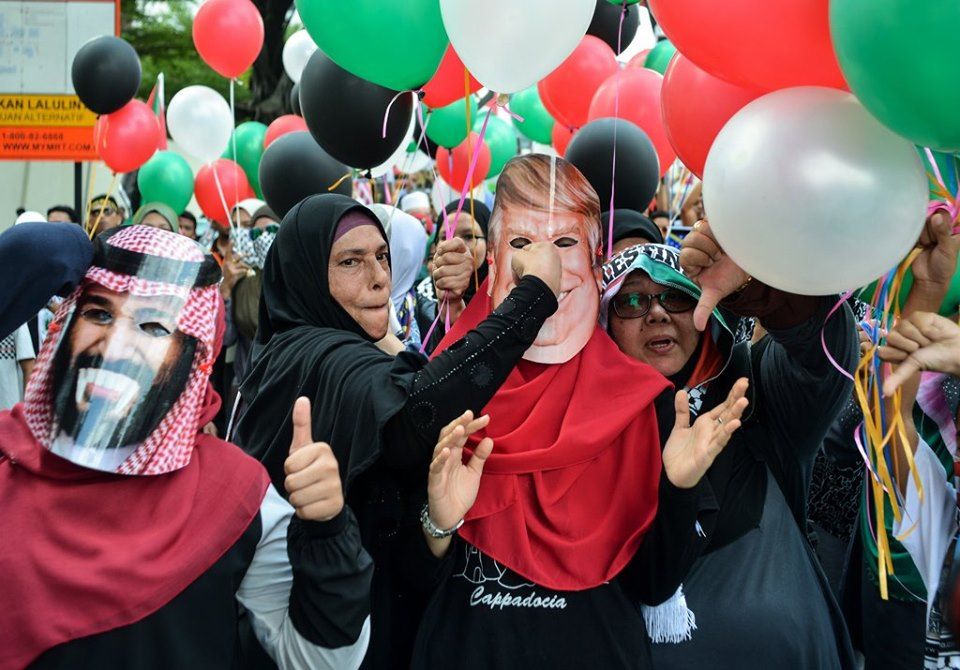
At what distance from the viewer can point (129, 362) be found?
5.30 feet

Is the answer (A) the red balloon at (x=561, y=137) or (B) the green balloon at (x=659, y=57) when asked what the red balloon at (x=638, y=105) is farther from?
(A) the red balloon at (x=561, y=137)

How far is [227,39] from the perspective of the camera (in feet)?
20.2

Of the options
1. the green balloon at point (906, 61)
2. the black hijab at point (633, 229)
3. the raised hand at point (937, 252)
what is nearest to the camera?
the green balloon at point (906, 61)

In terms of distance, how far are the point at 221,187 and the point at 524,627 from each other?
223 inches

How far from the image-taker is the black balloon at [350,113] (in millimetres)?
3047

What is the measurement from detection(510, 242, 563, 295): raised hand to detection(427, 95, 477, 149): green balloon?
2.95 m

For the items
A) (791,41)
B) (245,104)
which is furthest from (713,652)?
(245,104)

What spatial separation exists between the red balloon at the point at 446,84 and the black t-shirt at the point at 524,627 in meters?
1.70

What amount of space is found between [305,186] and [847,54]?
9.43 ft

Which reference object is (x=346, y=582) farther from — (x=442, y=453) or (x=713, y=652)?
(x=713, y=652)

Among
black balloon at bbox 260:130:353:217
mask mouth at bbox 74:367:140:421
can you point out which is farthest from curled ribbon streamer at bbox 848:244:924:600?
black balloon at bbox 260:130:353:217

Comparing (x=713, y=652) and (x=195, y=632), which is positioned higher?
(x=195, y=632)

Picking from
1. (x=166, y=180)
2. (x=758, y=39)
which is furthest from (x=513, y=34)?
(x=166, y=180)

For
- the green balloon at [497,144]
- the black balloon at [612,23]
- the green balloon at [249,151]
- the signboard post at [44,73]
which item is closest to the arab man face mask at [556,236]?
the black balloon at [612,23]
